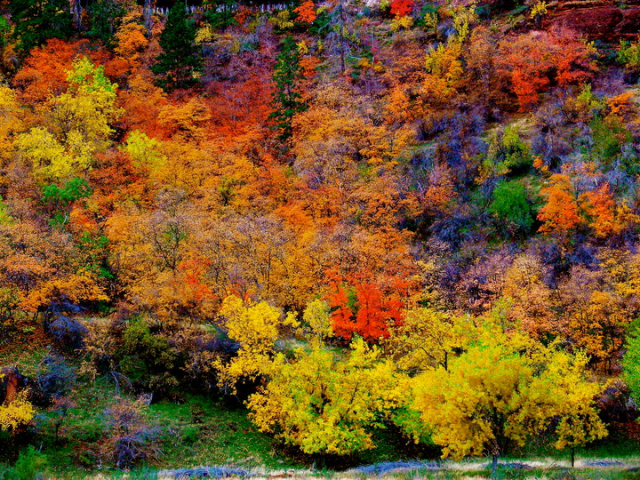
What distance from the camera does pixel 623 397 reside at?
101 feet

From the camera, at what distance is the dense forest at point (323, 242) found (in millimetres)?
25109

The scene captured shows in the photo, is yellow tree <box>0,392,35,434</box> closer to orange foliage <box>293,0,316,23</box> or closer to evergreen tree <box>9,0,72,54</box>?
evergreen tree <box>9,0,72,54</box>

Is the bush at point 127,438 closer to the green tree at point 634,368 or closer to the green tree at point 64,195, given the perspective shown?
the green tree at point 64,195

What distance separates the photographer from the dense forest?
25.1 m

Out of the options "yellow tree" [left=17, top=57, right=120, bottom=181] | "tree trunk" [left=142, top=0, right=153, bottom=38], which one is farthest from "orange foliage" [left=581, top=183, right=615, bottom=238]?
"tree trunk" [left=142, top=0, right=153, bottom=38]

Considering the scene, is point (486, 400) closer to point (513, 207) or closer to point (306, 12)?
point (513, 207)

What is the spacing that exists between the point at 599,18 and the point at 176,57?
55.8 m

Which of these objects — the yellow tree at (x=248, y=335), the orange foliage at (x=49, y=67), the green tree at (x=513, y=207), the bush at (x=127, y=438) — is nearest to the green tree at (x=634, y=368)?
the green tree at (x=513, y=207)

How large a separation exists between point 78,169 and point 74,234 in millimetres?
10315

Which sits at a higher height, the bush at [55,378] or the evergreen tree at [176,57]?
the evergreen tree at [176,57]

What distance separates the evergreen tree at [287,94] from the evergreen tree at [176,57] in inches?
521

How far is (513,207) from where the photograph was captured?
4375cm

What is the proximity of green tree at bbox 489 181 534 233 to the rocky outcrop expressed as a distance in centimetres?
2755

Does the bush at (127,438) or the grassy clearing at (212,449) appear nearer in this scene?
the grassy clearing at (212,449)
